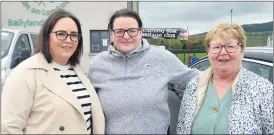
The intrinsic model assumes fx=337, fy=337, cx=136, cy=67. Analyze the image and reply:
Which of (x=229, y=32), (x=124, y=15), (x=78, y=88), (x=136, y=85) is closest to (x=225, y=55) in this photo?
(x=229, y=32)

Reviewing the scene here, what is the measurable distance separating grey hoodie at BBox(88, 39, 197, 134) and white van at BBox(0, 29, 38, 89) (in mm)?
3791

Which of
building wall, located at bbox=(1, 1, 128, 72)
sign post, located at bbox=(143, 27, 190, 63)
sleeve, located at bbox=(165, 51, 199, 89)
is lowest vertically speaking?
sleeve, located at bbox=(165, 51, 199, 89)

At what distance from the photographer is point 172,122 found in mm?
2910

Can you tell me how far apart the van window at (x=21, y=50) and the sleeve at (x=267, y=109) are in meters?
5.05

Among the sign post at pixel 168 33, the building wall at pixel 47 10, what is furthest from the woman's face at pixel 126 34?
the building wall at pixel 47 10

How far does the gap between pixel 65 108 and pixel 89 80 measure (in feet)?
1.36

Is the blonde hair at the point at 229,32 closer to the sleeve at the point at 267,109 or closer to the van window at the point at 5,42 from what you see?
the sleeve at the point at 267,109

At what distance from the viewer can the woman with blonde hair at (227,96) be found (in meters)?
2.05

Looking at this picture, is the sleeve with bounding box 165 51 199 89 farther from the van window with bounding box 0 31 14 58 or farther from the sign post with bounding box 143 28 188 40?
the van window with bounding box 0 31 14 58

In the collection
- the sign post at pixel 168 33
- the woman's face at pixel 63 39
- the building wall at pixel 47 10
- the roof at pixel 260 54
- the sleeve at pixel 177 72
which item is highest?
the building wall at pixel 47 10

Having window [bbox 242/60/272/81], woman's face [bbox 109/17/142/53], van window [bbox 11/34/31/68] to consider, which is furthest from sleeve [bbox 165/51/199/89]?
van window [bbox 11/34/31/68]

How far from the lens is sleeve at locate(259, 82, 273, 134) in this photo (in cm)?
204

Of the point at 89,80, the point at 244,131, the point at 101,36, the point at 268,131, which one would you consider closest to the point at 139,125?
the point at 89,80

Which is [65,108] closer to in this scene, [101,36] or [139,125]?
[139,125]
